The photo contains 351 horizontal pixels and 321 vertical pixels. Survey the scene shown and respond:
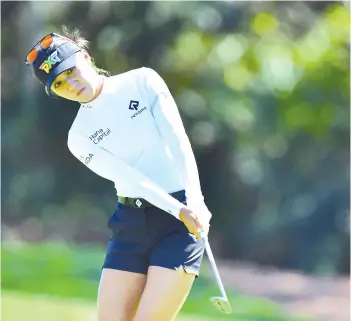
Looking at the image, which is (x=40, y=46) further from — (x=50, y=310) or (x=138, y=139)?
(x=50, y=310)

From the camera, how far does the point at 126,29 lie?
42.3ft

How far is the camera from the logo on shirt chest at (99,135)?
3.59 metres

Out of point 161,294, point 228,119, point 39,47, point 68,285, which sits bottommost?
point 161,294

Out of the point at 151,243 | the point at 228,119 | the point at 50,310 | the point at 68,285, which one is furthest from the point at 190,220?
the point at 228,119

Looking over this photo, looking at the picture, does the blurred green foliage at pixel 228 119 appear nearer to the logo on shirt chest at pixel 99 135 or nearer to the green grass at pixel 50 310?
the green grass at pixel 50 310

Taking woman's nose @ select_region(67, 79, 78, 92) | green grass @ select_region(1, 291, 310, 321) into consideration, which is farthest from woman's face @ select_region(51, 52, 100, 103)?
green grass @ select_region(1, 291, 310, 321)

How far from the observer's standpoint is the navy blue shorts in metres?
3.48

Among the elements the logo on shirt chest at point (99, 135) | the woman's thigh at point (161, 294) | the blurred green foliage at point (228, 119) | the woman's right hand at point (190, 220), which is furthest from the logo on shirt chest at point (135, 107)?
the blurred green foliage at point (228, 119)

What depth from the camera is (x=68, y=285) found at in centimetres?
831

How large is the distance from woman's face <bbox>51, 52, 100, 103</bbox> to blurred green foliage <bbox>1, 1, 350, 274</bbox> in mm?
8138

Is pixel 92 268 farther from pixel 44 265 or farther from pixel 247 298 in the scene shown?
pixel 247 298

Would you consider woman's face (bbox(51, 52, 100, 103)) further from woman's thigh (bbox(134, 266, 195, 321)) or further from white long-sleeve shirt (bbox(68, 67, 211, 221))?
woman's thigh (bbox(134, 266, 195, 321))

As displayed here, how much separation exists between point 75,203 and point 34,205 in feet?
2.08

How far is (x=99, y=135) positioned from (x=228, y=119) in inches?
338
